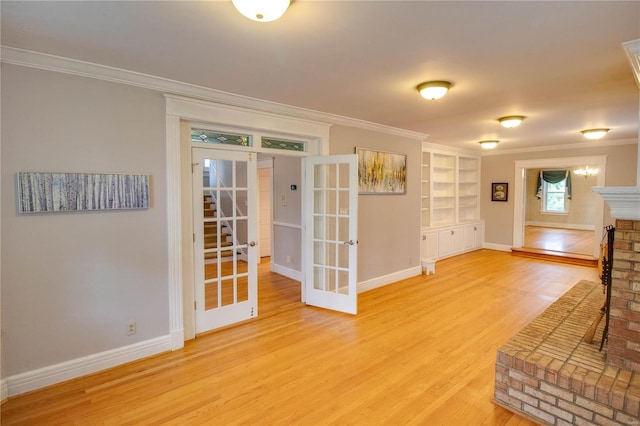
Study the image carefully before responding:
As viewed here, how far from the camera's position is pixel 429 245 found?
6.89 m

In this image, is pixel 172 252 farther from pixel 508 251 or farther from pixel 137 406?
pixel 508 251

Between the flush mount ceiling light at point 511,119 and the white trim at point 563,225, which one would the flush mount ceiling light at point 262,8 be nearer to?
the flush mount ceiling light at point 511,119

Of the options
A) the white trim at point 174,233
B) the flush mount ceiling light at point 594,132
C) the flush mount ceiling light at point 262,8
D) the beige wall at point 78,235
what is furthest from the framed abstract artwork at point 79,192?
the flush mount ceiling light at point 594,132

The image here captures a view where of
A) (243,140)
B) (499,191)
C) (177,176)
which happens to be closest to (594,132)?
(499,191)

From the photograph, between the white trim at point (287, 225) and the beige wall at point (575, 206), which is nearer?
the white trim at point (287, 225)

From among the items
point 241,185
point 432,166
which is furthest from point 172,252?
point 432,166

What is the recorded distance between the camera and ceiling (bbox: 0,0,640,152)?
1821 mm

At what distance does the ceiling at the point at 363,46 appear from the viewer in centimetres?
182

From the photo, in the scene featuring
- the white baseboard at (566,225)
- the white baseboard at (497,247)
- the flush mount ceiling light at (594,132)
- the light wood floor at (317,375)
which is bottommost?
the light wood floor at (317,375)

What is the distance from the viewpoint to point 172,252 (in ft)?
10.1

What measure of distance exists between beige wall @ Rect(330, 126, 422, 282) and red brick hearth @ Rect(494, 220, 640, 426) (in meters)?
2.64

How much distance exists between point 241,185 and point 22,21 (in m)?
2.13

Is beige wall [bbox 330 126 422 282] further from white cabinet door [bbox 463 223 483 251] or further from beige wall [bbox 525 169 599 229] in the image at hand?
beige wall [bbox 525 169 599 229]

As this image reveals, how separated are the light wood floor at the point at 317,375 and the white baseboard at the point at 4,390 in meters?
0.07
